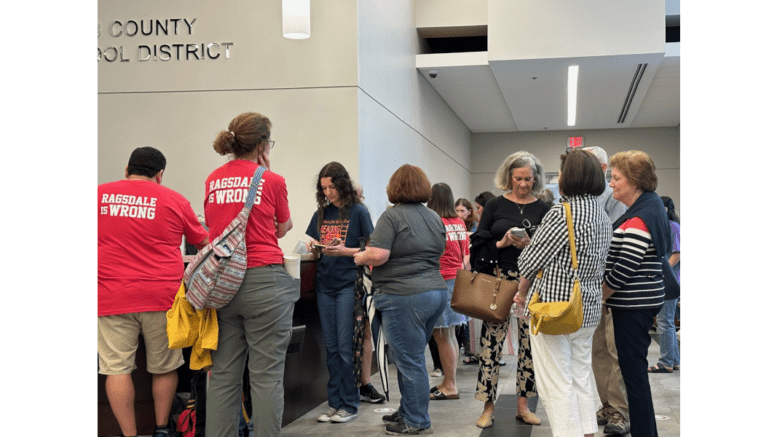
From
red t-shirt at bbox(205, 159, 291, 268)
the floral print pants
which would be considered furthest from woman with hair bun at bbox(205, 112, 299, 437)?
the floral print pants

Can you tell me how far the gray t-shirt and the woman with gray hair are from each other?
0.39 meters

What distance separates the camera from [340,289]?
4.28 meters

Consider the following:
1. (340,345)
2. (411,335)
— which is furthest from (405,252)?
(340,345)

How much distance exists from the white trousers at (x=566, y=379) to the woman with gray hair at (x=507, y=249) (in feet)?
2.68

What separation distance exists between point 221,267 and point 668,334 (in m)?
4.45

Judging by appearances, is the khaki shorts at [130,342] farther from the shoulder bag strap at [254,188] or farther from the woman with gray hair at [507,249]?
the woman with gray hair at [507,249]

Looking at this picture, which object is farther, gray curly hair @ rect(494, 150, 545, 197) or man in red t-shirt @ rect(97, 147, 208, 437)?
gray curly hair @ rect(494, 150, 545, 197)

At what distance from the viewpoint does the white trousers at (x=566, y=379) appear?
2.98 meters

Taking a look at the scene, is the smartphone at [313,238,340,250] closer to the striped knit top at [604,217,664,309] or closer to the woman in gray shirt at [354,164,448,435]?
the woman in gray shirt at [354,164,448,435]

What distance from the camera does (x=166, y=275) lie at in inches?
134

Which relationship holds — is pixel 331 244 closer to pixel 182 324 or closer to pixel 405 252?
pixel 405 252

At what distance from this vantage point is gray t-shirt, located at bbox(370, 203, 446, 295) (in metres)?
3.75
